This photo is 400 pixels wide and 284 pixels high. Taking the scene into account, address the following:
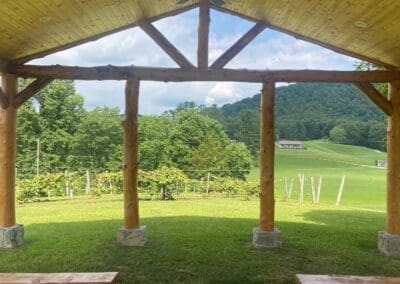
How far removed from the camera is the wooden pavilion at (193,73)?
19.9 ft

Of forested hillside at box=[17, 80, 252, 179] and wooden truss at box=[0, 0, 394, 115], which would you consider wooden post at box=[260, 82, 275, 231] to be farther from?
forested hillside at box=[17, 80, 252, 179]

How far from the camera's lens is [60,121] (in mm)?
26125

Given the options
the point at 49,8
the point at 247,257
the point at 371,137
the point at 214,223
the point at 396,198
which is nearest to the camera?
the point at 49,8

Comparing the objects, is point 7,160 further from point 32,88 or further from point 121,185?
point 121,185

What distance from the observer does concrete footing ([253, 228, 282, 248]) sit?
6.61m

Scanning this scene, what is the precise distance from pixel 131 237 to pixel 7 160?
2.37 m

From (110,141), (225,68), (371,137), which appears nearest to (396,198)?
(225,68)

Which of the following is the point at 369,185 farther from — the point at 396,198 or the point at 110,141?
the point at 396,198

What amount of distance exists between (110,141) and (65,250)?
20.4 meters

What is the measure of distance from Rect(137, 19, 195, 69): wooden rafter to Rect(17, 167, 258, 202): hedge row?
7.48m

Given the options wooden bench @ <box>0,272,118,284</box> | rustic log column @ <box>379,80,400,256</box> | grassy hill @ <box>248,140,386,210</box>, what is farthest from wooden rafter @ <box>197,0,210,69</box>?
→ grassy hill @ <box>248,140,386,210</box>

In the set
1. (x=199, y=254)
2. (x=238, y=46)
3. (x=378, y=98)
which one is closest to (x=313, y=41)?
(x=238, y=46)

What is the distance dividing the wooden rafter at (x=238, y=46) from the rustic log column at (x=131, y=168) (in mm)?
1384

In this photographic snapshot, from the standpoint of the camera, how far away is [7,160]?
6574mm
